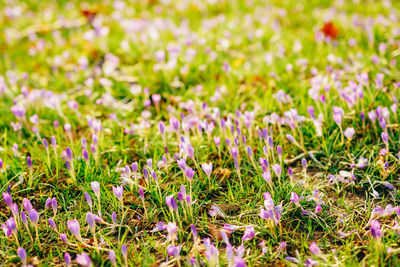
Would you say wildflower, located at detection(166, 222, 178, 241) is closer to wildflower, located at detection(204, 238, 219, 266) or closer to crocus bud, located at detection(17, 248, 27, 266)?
wildflower, located at detection(204, 238, 219, 266)

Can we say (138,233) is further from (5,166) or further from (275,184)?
(5,166)

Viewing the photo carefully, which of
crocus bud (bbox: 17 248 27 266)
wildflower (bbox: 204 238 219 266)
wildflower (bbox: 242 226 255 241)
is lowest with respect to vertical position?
wildflower (bbox: 242 226 255 241)

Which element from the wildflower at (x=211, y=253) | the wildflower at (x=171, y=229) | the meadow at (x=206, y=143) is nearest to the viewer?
the wildflower at (x=211, y=253)

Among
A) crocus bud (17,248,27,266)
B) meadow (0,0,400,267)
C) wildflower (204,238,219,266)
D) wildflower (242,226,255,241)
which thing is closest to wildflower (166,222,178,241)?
meadow (0,0,400,267)

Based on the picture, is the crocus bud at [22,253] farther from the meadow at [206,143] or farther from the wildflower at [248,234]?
the wildflower at [248,234]

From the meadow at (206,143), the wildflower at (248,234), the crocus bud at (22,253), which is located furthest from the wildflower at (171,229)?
the crocus bud at (22,253)

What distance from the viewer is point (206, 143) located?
2801 mm

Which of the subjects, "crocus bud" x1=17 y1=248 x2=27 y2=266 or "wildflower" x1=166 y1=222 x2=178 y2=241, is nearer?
"crocus bud" x1=17 y1=248 x2=27 y2=266

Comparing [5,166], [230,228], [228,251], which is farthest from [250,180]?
[5,166]

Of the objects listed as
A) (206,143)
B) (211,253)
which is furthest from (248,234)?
(206,143)

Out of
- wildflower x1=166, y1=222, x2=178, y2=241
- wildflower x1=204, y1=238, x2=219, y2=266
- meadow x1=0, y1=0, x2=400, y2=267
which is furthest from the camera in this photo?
meadow x1=0, y1=0, x2=400, y2=267

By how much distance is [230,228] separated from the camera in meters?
2.03

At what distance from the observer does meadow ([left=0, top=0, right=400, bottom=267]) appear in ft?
6.64

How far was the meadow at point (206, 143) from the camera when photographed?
2023 mm
